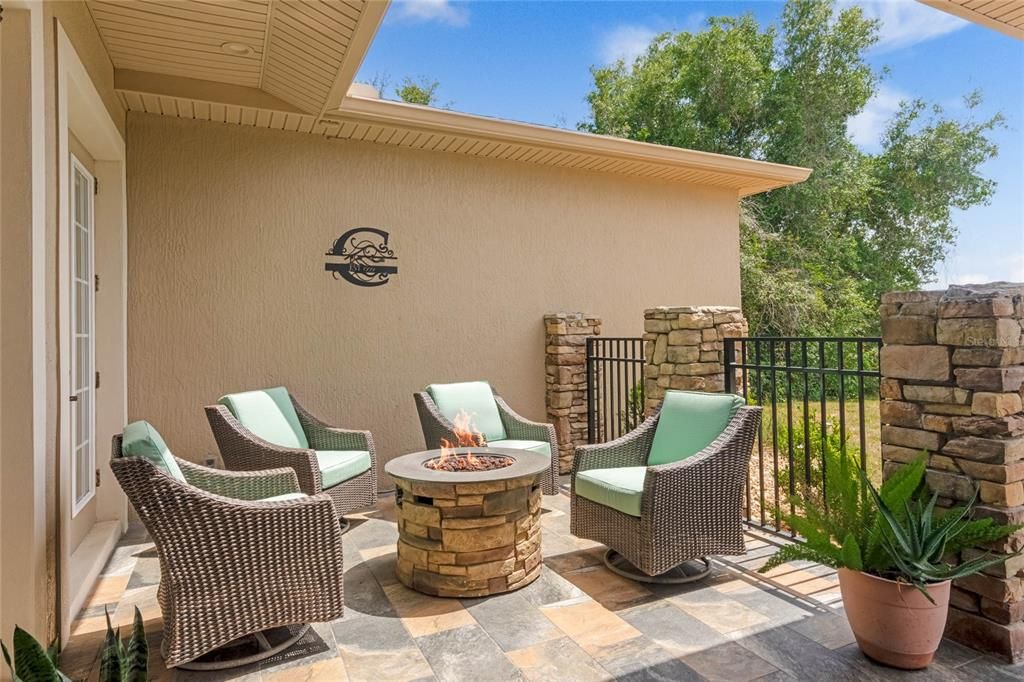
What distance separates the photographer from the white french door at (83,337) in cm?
352

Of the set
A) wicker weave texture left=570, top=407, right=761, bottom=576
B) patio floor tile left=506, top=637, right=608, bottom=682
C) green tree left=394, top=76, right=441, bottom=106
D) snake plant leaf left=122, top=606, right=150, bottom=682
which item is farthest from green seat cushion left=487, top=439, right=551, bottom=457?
green tree left=394, top=76, right=441, bottom=106

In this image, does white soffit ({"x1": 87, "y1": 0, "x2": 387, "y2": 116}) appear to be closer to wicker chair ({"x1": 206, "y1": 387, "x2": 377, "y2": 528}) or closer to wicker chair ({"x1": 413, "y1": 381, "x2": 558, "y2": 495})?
wicker chair ({"x1": 206, "y1": 387, "x2": 377, "y2": 528})

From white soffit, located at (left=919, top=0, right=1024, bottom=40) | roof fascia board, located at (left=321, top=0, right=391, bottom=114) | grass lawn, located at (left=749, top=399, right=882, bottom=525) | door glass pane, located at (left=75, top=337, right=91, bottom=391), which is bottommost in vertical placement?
grass lawn, located at (left=749, top=399, right=882, bottom=525)

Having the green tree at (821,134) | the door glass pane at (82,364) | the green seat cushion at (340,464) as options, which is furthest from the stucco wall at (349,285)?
the green tree at (821,134)

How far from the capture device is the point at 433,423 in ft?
14.6

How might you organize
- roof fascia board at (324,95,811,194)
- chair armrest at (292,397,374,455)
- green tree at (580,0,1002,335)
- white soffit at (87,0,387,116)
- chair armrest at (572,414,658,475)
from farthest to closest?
1. green tree at (580,0,1002,335)
2. roof fascia board at (324,95,811,194)
3. chair armrest at (292,397,374,455)
4. chair armrest at (572,414,658,475)
5. white soffit at (87,0,387,116)

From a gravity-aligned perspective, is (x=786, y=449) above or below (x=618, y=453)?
below

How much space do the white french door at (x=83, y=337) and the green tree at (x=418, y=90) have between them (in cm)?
1145

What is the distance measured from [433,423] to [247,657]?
2.21 metres

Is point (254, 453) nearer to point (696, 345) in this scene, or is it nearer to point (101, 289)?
point (101, 289)

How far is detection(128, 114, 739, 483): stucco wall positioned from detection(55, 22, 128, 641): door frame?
6.7 inches

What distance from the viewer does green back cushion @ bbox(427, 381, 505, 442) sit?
15.3ft

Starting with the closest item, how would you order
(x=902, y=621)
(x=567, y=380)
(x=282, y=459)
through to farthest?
(x=902, y=621) < (x=282, y=459) < (x=567, y=380)

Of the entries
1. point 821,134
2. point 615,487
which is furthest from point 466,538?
point 821,134
